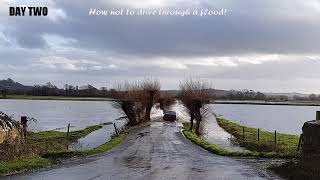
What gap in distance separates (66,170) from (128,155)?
7133mm

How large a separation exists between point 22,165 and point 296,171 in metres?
10.8

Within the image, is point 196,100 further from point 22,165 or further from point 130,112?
point 22,165

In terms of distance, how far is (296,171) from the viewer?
1833 centimetres

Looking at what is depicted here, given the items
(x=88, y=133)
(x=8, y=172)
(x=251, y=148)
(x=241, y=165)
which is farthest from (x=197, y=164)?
(x=88, y=133)

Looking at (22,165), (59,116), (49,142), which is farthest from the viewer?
(59,116)

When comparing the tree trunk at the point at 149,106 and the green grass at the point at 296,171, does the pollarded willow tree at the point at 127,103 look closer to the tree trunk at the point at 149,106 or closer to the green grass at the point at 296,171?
the tree trunk at the point at 149,106

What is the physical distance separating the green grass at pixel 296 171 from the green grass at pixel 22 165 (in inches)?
389

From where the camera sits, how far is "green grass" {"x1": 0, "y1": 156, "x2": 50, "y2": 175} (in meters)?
18.7

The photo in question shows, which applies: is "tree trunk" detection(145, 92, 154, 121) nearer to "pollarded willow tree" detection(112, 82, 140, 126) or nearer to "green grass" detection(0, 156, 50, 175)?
"pollarded willow tree" detection(112, 82, 140, 126)

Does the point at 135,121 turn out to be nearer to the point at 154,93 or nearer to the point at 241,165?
the point at 154,93

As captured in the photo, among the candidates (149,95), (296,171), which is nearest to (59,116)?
(149,95)

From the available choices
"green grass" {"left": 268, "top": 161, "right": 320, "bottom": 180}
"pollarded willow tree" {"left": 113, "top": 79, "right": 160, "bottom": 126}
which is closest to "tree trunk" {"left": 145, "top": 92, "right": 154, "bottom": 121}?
"pollarded willow tree" {"left": 113, "top": 79, "right": 160, "bottom": 126}

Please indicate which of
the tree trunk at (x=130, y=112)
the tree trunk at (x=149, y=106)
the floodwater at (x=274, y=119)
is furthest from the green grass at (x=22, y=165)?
the tree trunk at (x=149, y=106)

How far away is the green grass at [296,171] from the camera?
56.1 ft
